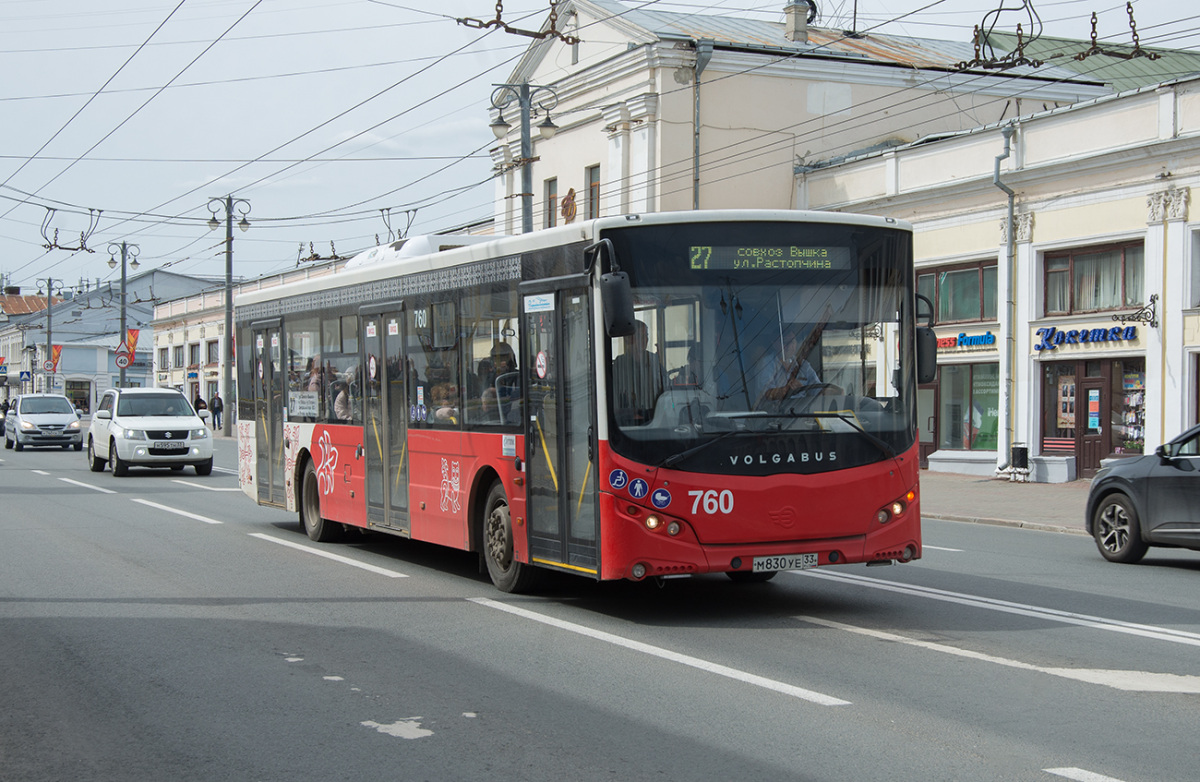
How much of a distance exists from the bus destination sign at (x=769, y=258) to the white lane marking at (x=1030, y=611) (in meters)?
2.81

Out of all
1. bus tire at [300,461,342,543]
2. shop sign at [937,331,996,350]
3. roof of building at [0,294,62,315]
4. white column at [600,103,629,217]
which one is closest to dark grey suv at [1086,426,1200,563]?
bus tire at [300,461,342,543]

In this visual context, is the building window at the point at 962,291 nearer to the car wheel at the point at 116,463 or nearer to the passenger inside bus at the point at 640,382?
the car wheel at the point at 116,463

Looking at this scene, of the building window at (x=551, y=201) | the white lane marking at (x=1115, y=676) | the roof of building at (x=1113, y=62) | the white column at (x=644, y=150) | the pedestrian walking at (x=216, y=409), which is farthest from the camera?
the pedestrian walking at (x=216, y=409)

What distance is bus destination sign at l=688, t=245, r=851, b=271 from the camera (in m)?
8.97

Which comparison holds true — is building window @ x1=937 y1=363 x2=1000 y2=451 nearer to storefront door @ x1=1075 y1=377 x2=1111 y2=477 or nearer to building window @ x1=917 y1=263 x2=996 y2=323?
building window @ x1=917 y1=263 x2=996 y2=323

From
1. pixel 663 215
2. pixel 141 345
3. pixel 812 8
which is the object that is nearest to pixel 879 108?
pixel 812 8

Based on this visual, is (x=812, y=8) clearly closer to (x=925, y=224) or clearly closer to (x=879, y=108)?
(x=879, y=108)

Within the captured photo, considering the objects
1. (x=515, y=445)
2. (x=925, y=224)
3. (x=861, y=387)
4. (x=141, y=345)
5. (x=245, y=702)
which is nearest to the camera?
(x=245, y=702)

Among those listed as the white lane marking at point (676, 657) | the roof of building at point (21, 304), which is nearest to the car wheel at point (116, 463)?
the white lane marking at point (676, 657)

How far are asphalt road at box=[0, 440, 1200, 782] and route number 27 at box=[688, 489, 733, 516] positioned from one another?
0.80 meters

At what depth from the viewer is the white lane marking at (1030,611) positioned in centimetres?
→ 866

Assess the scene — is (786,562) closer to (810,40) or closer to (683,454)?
(683,454)

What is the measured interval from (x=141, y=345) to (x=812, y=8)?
72.1 m

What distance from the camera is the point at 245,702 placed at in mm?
6723
